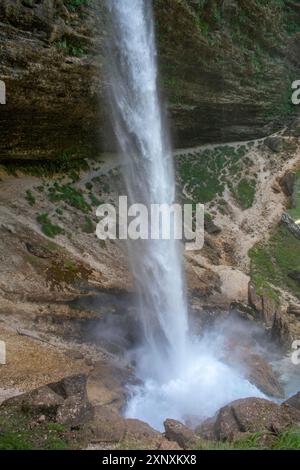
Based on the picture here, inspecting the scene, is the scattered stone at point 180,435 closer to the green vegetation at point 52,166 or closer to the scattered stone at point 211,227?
the green vegetation at point 52,166

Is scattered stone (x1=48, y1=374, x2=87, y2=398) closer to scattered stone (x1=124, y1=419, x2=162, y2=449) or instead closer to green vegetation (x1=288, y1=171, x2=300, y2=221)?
scattered stone (x1=124, y1=419, x2=162, y2=449)

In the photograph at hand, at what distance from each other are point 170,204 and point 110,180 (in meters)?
3.69

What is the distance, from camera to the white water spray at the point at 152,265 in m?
17.0

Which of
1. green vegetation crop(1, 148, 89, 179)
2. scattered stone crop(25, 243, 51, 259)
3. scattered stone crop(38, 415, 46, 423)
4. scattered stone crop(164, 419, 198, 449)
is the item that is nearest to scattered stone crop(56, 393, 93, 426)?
scattered stone crop(38, 415, 46, 423)

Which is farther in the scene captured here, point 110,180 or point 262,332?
point 110,180

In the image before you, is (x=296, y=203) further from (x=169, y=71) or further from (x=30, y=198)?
(x=30, y=198)

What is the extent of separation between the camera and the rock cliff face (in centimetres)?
1752

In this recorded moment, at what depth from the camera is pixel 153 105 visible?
24.1m

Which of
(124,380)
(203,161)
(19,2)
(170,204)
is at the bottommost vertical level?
(124,380)

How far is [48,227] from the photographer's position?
67.6 ft

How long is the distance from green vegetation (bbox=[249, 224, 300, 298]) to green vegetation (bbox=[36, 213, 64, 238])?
1137cm

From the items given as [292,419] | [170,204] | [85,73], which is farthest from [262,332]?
[85,73]

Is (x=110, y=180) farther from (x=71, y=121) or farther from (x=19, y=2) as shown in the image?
(x=19, y=2)

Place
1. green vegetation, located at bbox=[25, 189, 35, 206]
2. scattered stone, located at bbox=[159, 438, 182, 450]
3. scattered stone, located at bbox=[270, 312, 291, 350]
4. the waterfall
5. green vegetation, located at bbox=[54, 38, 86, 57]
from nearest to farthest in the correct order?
1. scattered stone, located at bbox=[159, 438, 182, 450]
2. green vegetation, located at bbox=[54, 38, 86, 57]
3. the waterfall
4. green vegetation, located at bbox=[25, 189, 35, 206]
5. scattered stone, located at bbox=[270, 312, 291, 350]
